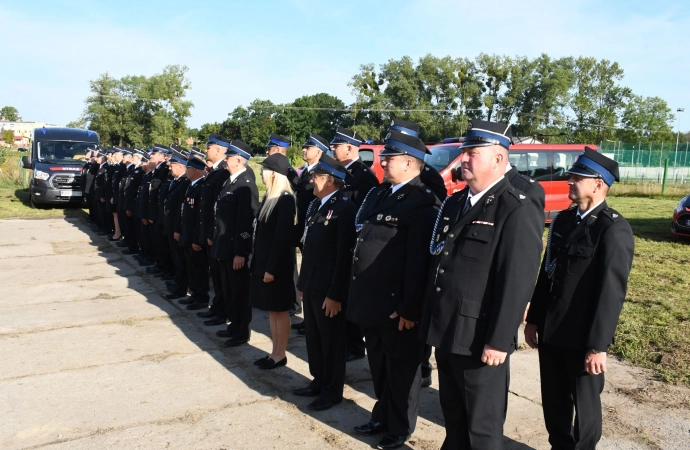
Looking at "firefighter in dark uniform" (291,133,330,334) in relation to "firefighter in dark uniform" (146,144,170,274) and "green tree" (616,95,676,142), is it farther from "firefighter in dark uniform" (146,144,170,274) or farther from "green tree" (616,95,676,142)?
"green tree" (616,95,676,142)

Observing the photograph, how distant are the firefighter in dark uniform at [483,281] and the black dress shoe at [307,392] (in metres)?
1.64

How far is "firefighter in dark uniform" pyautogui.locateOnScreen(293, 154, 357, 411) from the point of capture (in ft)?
13.2

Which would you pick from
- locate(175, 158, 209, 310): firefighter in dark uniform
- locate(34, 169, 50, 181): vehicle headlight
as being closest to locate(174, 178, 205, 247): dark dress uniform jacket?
locate(175, 158, 209, 310): firefighter in dark uniform

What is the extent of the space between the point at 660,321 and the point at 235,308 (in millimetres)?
4257

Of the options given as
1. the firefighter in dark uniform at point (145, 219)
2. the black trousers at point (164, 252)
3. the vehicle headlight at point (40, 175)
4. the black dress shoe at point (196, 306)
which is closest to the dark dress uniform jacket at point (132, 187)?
the firefighter in dark uniform at point (145, 219)

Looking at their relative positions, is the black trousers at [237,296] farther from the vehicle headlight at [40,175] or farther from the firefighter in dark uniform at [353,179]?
the vehicle headlight at [40,175]

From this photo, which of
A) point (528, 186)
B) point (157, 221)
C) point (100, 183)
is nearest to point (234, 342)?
point (528, 186)

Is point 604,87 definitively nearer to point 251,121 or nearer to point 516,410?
point 251,121

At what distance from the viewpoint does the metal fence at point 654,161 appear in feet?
88.0

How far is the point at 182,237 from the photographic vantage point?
6.91 metres

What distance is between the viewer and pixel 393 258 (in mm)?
3502

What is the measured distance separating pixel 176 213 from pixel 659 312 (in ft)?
19.0

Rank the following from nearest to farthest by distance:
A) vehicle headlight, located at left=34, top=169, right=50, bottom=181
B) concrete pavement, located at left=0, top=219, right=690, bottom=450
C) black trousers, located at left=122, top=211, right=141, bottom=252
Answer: concrete pavement, located at left=0, top=219, right=690, bottom=450, black trousers, located at left=122, top=211, right=141, bottom=252, vehicle headlight, located at left=34, top=169, right=50, bottom=181

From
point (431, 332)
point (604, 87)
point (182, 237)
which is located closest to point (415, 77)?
point (604, 87)
